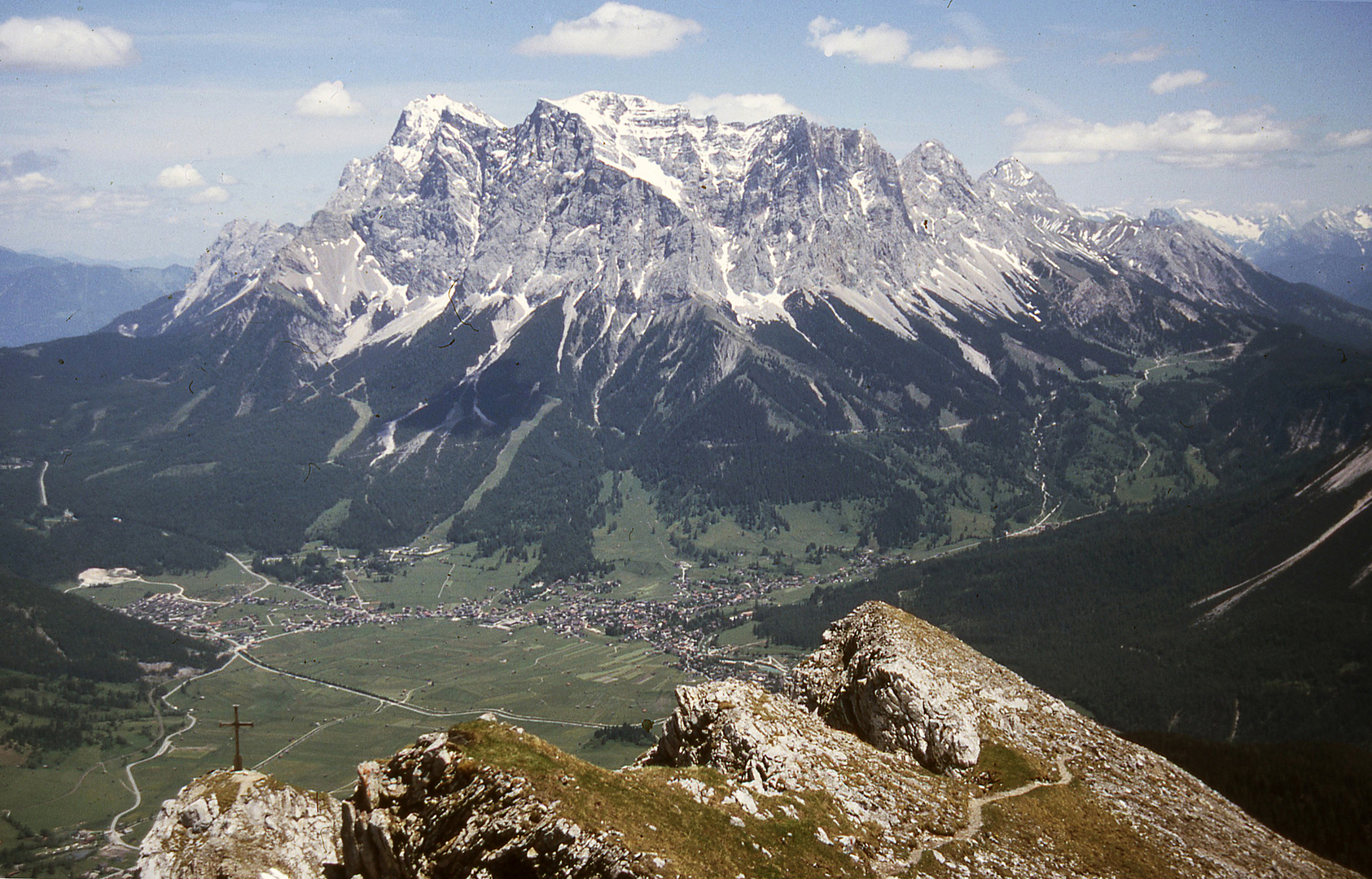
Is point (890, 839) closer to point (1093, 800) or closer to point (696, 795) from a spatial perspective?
point (696, 795)

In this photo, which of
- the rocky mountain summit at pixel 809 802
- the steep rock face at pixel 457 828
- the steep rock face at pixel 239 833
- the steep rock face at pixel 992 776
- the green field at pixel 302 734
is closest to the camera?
the steep rock face at pixel 457 828

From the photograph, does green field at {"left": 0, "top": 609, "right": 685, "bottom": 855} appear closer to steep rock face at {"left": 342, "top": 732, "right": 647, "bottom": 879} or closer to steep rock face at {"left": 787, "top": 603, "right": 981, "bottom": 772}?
steep rock face at {"left": 787, "top": 603, "right": 981, "bottom": 772}

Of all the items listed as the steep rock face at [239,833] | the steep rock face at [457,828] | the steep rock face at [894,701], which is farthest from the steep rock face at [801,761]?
the steep rock face at [239,833]

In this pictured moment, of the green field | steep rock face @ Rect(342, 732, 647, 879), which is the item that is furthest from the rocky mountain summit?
the green field

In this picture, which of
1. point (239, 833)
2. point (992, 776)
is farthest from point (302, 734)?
point (992, 776)

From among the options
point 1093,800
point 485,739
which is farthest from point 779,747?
point 1093,800

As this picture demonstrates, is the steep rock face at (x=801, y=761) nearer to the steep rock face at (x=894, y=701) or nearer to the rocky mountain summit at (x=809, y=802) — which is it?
the rocky mountain summit at (x=809, y=802)

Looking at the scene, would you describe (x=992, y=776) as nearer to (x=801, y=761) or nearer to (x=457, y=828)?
(x=801, y=761)
